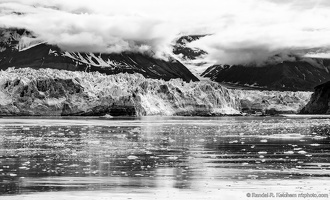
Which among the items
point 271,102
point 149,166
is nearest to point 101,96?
point 271,102

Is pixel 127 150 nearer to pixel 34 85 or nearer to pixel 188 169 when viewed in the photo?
pixel 188 169

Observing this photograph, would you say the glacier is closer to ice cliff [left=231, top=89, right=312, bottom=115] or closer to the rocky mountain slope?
the rocky mountain slope

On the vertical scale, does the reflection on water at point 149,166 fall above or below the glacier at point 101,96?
below

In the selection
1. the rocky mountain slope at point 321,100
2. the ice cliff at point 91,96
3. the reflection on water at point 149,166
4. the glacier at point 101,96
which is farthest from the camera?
the rocky mountain slope at point 321,100

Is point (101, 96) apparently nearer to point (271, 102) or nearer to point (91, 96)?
point (91, 96)

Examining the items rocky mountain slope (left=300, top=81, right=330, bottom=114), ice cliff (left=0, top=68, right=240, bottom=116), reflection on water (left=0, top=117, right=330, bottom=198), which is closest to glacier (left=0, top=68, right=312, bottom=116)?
ice cliff (left=0, top=68, right=240, bottom=116)

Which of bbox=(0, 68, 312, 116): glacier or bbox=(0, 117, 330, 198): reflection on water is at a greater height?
bbox=(0, 68, 312, 116): glacier

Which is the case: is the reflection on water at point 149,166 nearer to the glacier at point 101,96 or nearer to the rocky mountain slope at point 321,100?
the glacier at point 101,96

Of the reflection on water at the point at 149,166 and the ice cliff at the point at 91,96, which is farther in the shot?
the ice cliff at the point at 91,96

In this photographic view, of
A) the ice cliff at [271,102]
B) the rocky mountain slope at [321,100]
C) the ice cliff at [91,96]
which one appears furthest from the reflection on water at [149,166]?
the ice cliff at [271,102]
